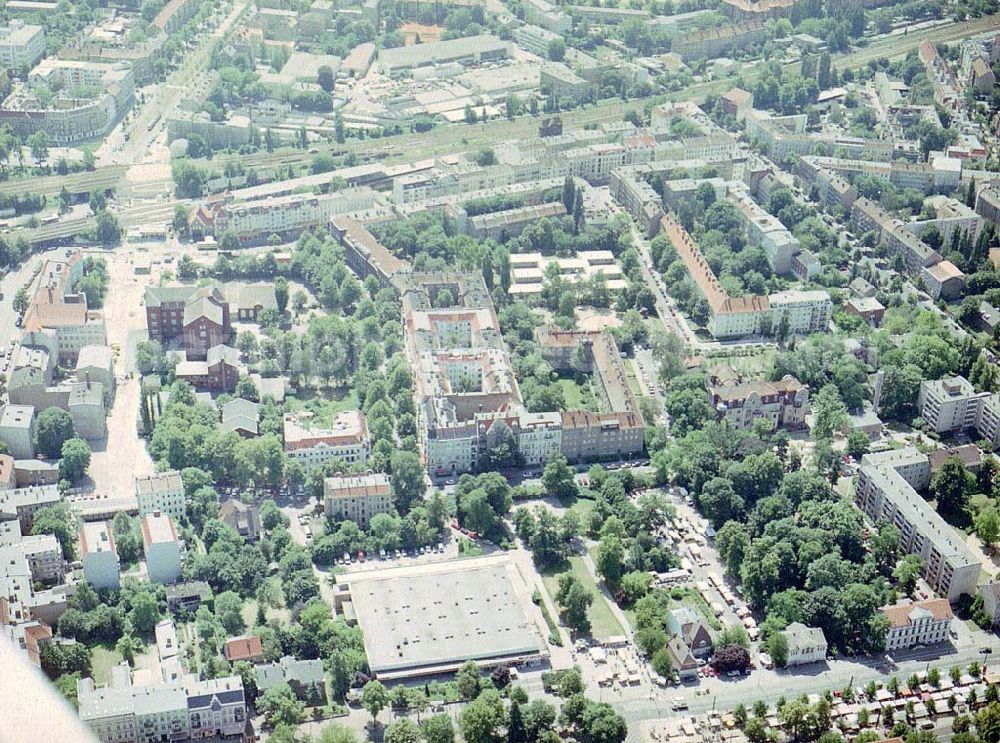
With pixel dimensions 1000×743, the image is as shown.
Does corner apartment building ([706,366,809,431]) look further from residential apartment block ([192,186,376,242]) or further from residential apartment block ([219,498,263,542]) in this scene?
residential apartment block ([192,186,376,242])

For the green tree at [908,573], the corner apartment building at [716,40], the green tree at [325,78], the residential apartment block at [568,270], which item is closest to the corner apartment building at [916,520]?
the green tree at [908,573]

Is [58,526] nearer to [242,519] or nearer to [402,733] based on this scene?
[242,519]

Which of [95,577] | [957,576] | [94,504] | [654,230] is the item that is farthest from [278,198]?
[957,576]

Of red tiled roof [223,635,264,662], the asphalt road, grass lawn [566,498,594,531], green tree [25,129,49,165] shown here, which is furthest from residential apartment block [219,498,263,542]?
green tree [25,129,49,165]

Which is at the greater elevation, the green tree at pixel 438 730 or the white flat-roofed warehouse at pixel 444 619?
the green tree at pixel 438 730

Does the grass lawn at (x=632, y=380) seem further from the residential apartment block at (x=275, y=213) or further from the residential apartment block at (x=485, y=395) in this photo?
the residential apartment block at (x=275, y=213)

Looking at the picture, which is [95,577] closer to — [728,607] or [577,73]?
[728,607]
